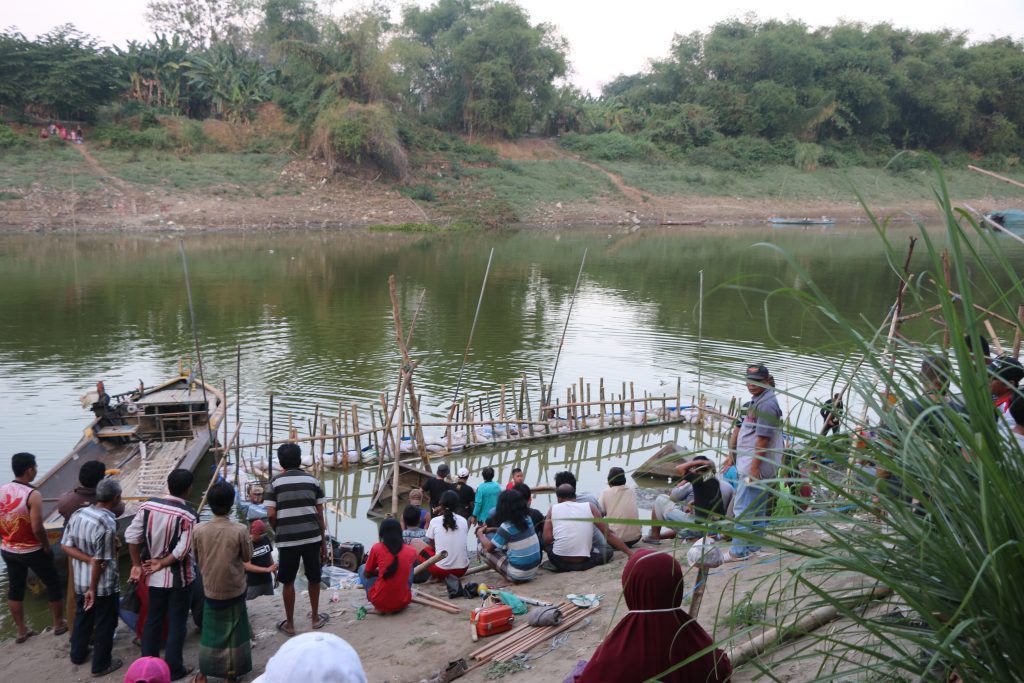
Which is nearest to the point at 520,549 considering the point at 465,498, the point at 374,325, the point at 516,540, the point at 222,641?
the point at 516,540

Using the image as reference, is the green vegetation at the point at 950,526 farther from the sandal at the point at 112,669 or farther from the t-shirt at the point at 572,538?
the sandal at the point at 112,669

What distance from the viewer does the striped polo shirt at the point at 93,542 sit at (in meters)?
5.14

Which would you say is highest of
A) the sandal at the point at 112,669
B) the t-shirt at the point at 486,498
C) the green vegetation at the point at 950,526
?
the green vegetation at the point at 950,526

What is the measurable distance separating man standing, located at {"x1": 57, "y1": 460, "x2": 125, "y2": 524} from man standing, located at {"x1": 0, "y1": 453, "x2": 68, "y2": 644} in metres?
0.17

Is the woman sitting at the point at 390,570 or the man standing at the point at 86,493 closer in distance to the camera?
the man standing at the point at 86,493

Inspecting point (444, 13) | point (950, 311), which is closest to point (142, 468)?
point (950, 311)

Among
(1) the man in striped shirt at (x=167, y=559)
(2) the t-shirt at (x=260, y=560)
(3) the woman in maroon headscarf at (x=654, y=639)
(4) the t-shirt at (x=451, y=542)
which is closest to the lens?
(3) the woman in maroon headscarf at (x=654, y=639)

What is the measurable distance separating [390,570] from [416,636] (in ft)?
1.81

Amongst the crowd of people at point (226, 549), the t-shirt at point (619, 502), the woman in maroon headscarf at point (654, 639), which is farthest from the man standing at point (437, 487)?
the woman in maroon headscarf at point (654, 639)

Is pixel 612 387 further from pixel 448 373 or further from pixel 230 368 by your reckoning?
pixel 230 368

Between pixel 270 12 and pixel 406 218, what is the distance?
2360 centimetres

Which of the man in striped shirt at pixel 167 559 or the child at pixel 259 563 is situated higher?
the man in striped shirt at pixel 167 559

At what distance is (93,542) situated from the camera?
16.9 feet

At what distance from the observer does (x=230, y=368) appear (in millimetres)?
15766
